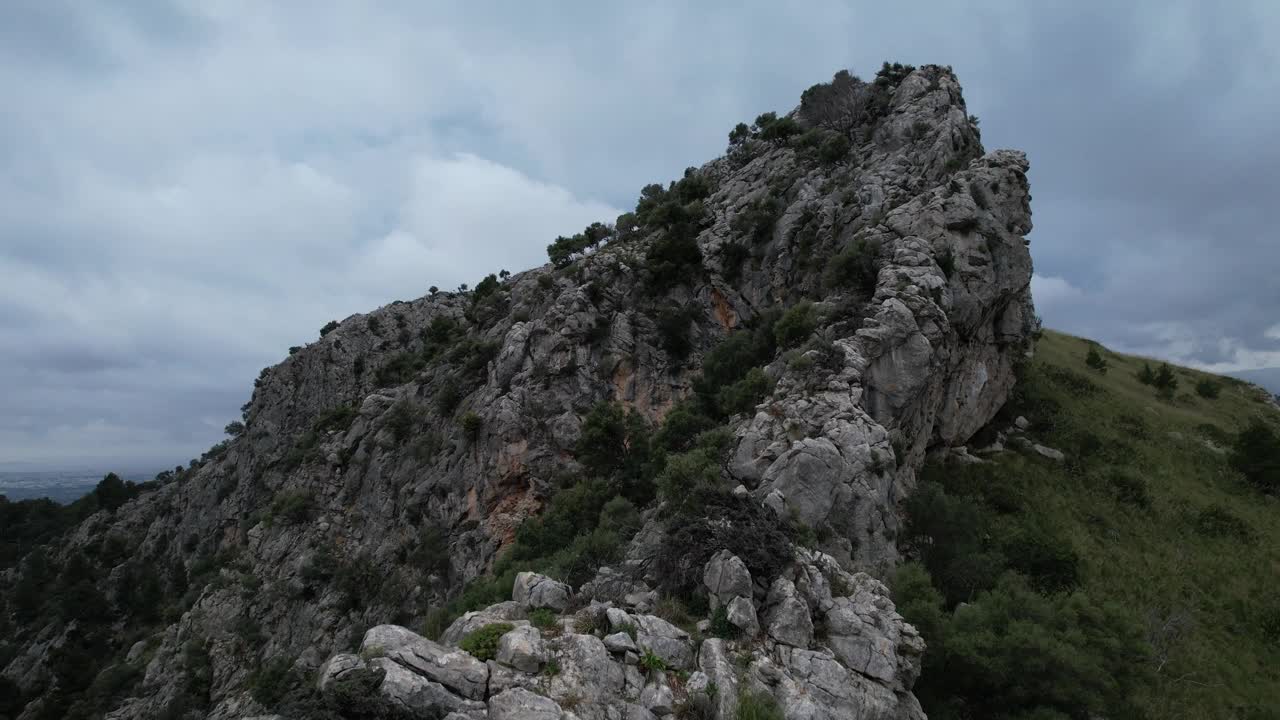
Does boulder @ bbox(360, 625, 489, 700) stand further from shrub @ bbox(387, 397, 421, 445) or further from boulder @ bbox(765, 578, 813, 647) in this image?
A: shrub @ bbox(387, 397, 421, 445)

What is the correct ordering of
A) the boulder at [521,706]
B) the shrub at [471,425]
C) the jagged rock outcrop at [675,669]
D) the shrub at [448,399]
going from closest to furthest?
the boulder at [521,706] → the jagged rock outcrop at [675,669] → the shrub at [471,425] → the shrub at [448,399]

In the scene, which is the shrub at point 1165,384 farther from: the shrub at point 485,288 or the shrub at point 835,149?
the shrub at point 485,288

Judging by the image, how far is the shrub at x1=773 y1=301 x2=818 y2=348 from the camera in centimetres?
2608

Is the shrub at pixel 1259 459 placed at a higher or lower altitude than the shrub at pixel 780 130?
lower

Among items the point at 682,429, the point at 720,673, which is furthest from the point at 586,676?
the point at 682,429

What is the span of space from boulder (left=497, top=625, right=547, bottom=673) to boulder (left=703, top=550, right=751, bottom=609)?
165 inches

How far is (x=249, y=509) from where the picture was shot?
187 ft

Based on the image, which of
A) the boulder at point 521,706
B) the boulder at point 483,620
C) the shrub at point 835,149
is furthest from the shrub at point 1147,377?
the boulder at point 521,706

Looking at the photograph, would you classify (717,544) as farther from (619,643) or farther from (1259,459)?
(1259,459)

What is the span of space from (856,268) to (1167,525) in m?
20.1

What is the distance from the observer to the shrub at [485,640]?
1059cm

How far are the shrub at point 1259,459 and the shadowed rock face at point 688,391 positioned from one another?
13.7 m

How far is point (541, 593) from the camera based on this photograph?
13781 mm

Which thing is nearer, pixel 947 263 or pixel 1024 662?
pixel 1024 662
